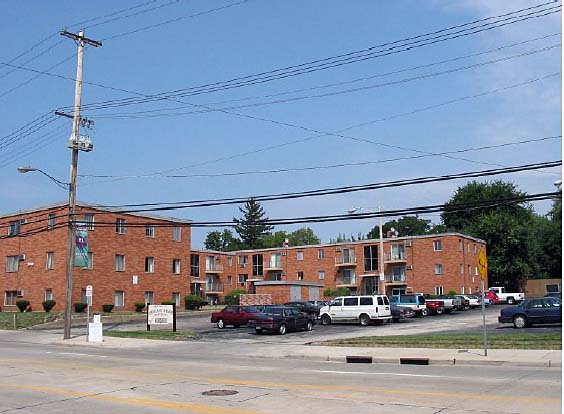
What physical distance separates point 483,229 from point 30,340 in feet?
211

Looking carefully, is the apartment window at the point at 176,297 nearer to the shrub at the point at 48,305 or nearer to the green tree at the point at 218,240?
the shrub at the point at 48,305

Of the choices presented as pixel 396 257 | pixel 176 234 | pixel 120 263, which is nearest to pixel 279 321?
pixel 120 263

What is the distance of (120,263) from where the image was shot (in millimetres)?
56312

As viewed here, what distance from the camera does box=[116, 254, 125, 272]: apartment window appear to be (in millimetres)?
56000

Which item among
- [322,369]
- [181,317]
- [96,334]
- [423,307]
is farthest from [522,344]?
[181,317]

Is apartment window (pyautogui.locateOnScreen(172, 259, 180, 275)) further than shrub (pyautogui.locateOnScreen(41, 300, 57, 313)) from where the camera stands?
Yes

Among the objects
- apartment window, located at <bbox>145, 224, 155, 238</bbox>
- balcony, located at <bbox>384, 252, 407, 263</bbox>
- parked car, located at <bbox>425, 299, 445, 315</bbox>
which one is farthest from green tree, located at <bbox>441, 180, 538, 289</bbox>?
apartment window, located at <bbox>145, 224, 155, 238</bbox>

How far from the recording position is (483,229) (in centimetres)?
8538

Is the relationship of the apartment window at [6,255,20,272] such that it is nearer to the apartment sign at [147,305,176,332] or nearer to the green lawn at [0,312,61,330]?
A: the green lawn at [0,312,61,330]

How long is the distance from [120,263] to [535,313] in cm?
3577

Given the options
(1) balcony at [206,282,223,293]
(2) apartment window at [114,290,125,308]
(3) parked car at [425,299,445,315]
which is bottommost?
(3) parked car at [425,299,445,315]

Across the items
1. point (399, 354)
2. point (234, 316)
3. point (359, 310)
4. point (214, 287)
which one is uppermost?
point (214, 287)

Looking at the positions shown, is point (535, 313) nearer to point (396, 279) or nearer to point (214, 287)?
point (396, 279)

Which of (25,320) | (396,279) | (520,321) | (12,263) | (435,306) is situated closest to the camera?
(520,321)
